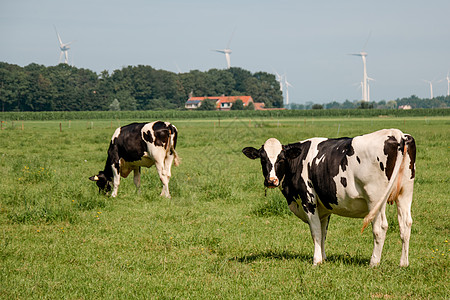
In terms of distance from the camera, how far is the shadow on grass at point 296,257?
279 inches

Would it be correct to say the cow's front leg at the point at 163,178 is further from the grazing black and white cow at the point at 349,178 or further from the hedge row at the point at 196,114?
the hedge row at the point at 196,114

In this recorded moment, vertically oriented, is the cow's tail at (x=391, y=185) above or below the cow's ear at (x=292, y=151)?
below

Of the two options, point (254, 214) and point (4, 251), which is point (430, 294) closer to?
point (254, 214)

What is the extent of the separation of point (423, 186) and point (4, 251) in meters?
11.1

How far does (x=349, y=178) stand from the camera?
6.59 meters

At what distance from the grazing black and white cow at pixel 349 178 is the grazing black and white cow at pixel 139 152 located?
635 centimetres

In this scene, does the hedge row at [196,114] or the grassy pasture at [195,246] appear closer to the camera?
the grassy pasture at [195,246]

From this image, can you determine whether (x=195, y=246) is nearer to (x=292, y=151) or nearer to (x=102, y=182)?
(x=292, y=151)

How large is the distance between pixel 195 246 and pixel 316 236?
233 cm

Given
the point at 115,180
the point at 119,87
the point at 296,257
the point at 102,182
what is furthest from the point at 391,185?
the point at 119,87

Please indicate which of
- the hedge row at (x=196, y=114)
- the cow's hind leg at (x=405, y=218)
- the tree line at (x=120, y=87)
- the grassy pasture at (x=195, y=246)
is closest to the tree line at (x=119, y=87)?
the tree line at (x=120, y=87)

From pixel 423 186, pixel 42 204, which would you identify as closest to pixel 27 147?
pixel 42 204

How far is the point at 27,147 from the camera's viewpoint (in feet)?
88.0

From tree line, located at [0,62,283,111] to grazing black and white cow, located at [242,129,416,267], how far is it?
111236mm
